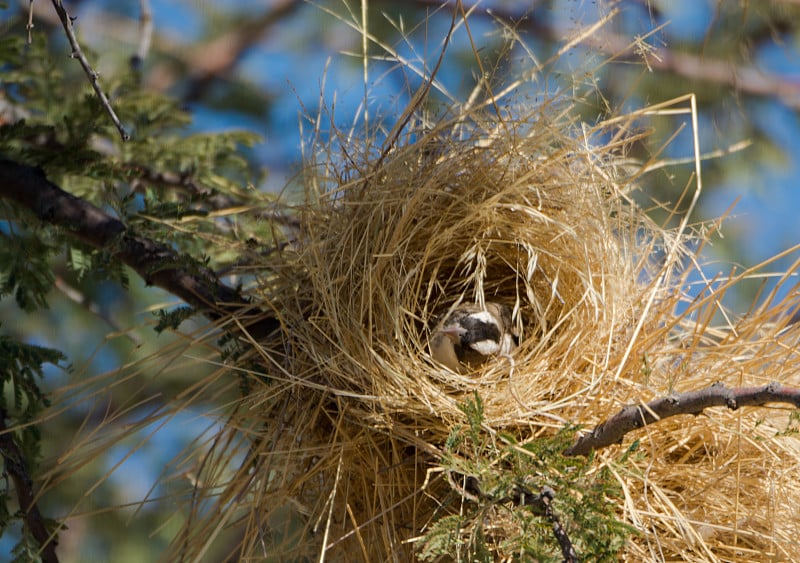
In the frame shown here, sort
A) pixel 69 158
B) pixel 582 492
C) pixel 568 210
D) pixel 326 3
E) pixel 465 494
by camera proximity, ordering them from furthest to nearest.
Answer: pixel 326 3, pixel 69 158, pixel 568 210, pixel 465 494, pixel 582 492

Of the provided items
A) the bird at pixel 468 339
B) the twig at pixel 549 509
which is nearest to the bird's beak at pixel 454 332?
the bird at pixel 468 339

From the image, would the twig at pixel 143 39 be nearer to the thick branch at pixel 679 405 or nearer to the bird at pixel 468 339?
the bird at pixel 468 339

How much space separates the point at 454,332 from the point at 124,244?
581 millimetres

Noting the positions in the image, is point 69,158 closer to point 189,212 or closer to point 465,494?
point 189,212

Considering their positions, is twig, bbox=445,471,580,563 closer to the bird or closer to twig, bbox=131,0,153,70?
the bird

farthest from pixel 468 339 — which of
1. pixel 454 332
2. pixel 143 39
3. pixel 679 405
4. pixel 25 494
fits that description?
pixel 143 39

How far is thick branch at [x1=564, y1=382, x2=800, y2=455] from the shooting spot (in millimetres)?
977

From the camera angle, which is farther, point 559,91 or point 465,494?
point 559,91

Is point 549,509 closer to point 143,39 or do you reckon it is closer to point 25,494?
point 25,494

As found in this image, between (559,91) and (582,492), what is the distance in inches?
28.2

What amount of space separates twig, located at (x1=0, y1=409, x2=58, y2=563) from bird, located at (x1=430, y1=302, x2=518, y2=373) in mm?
677

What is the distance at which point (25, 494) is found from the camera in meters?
1.40

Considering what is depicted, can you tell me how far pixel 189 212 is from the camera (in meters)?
1.61

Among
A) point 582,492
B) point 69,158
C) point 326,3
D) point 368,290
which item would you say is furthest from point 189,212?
point 326,3
